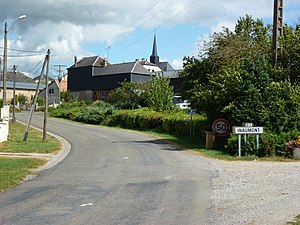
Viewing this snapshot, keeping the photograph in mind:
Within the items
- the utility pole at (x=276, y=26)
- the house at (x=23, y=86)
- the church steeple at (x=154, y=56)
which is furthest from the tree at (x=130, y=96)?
the church steeple at (x=154, y=56)

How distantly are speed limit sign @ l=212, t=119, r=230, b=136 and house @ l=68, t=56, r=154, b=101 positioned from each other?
2309 inches

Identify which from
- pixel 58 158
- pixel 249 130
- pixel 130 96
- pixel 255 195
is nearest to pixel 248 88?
pixel 249 130

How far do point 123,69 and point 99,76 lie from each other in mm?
6138

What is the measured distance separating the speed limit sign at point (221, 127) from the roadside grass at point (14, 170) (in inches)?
387

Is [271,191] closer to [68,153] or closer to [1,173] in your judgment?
[1,173]

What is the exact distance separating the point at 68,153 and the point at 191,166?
8364 mm

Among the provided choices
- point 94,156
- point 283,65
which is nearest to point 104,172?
point 94,156

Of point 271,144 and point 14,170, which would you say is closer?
point 14,170

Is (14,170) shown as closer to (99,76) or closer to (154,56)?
(99,76)

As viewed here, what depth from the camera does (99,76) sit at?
9131 cm

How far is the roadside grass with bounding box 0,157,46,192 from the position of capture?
13.4 m

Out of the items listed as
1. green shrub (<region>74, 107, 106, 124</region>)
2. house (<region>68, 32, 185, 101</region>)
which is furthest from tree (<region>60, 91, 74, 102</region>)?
green shrub (<region>74, 107, 106, 124</region>)

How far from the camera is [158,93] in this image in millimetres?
53031

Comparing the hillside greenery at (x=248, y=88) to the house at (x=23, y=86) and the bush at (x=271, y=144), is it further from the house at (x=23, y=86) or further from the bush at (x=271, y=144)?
the house at (x=23, y=86)
